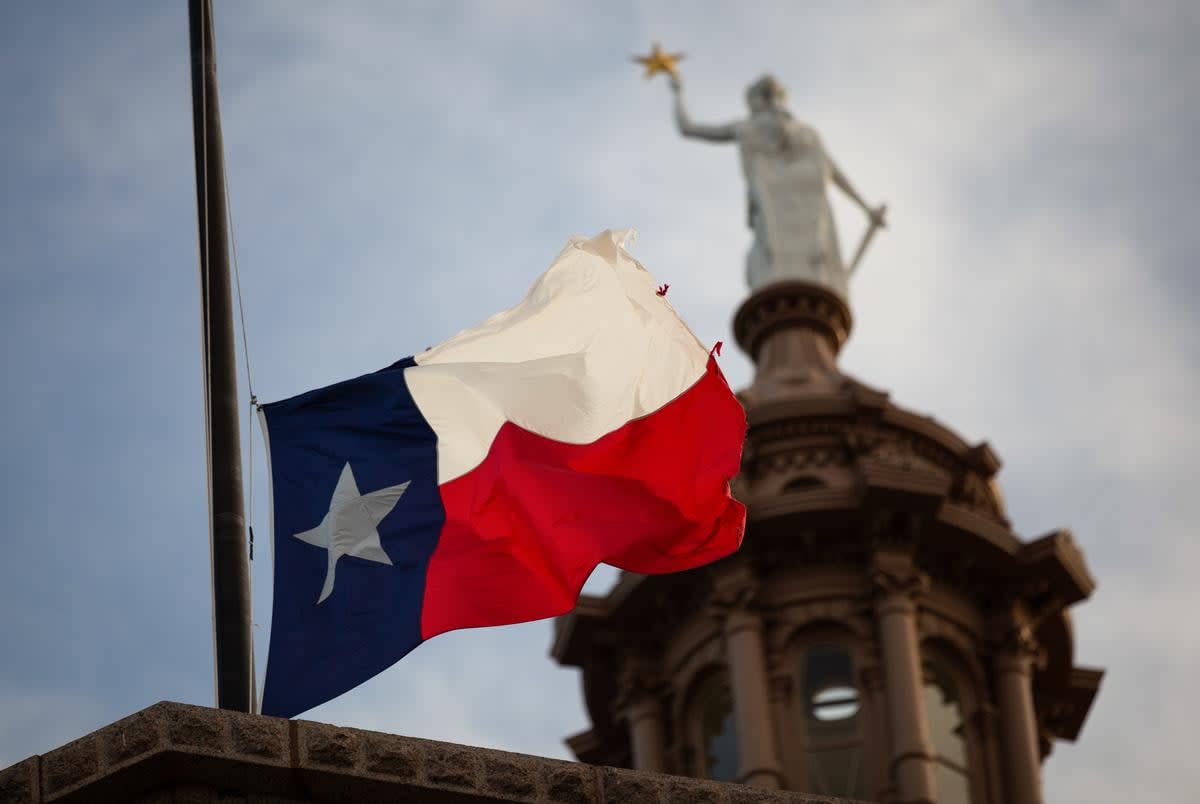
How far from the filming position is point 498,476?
15.9 m

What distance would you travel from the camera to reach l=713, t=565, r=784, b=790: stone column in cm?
3559

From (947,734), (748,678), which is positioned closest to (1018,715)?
(947,734)

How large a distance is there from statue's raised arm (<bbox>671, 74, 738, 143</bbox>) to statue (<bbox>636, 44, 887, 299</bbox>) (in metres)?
0.02

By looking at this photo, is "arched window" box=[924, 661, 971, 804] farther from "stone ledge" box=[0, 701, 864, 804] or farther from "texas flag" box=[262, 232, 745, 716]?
"stone ledge" box=[0, 701, 864, 804]

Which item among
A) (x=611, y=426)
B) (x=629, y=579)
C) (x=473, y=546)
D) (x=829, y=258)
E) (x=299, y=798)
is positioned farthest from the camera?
(x=829, y=258)

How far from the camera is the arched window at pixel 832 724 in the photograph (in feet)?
119

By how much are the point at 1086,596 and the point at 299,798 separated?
29.5 meters

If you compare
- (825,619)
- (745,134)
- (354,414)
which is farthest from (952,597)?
(354,414)

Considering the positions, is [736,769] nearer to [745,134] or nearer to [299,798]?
[745,134]

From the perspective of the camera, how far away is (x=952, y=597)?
38719mm

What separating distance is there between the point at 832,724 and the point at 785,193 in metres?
11.9

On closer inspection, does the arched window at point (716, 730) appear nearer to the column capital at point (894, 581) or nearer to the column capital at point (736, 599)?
the column capital at point (736, 599)

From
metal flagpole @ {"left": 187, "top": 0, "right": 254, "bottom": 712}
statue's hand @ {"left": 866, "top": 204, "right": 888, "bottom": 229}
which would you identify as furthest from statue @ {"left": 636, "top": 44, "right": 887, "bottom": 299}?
metal flagpole @ {"left": 187, "top": 0, "right": 254, "bottom": 712}

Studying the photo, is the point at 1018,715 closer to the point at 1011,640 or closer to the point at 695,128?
the point at 1011,640
